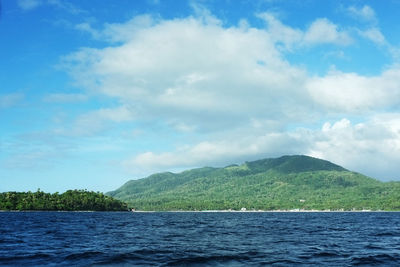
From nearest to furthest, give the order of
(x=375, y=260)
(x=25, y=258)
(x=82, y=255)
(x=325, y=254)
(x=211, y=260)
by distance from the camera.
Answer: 1. (x=211, y=260)
2. (x=25, y=258)
3. (x=375, y=260)
4. (x=82, y=255)
5. (x=325, y=254)

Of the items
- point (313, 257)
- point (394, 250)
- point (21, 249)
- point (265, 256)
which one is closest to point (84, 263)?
point (21, 249)

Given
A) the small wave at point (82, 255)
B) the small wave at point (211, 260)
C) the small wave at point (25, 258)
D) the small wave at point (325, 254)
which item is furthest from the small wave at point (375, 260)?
the small wave at point (25, 258)

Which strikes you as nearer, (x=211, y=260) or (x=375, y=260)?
(x=211, y=260)

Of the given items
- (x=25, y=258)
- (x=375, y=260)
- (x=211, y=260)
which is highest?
(x=25, y=258)

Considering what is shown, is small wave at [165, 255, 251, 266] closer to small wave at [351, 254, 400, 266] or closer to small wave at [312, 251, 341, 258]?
small wave at [312, 251, 341, 258]

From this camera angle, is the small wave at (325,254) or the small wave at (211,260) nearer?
the small wave at (211,260)

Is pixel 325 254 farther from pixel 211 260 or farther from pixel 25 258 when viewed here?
pixel 25 258

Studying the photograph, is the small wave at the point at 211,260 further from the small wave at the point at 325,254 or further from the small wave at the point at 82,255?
the small wave at the point at 82,255

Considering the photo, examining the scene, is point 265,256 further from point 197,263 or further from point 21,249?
point 21,249

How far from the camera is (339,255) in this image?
3925 centimetres

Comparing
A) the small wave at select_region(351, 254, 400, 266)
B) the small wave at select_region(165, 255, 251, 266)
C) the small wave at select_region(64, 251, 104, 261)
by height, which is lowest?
the small wave at select_region(351, 254, 400, 266)

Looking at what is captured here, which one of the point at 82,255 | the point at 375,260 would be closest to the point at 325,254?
the point at 375,260

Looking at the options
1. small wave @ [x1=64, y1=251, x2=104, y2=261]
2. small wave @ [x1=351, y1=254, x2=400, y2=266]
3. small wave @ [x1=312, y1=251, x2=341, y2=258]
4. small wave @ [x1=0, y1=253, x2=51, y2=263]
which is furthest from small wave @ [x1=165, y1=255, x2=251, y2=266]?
small wave @ [x1=0, y1=253, x2=51, y2=263]

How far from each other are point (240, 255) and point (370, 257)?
46.8 ft
